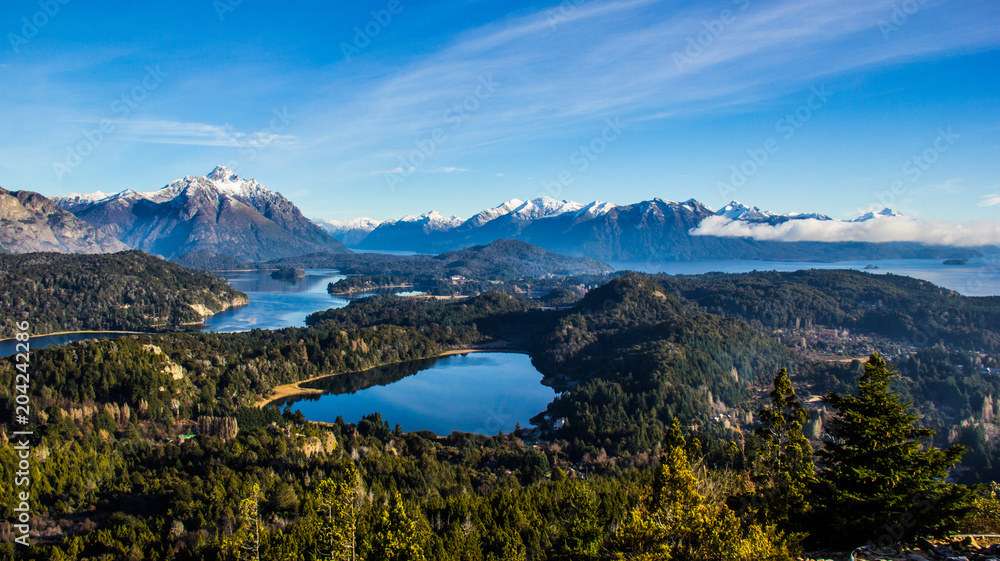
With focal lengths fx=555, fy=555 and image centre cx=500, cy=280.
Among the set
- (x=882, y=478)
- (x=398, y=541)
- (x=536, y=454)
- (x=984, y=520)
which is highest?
(x=882, y=478)

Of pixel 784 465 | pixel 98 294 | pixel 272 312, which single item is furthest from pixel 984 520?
pixel 98 294

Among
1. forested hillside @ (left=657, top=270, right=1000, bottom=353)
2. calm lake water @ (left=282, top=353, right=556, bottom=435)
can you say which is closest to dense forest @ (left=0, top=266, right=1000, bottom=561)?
forested hillside @ (left=657, top=270, right=1000, bottom=353)

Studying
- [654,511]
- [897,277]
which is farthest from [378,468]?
[897,277]

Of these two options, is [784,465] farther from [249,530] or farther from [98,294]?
[98,294]

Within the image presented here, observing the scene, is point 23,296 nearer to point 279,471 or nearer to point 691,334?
point 279,471

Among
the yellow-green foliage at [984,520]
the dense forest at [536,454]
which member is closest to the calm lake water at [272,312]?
the dense forest at [536,454]

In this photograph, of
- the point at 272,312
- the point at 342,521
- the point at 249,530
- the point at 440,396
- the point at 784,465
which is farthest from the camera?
the point at 272,312
